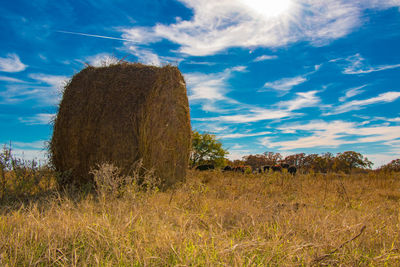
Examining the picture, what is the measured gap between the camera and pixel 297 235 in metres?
3.57

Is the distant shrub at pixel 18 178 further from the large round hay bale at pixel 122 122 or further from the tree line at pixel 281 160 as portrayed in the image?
the tree line at pixel 281 160

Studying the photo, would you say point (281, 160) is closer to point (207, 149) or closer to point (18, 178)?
point (207, 149)

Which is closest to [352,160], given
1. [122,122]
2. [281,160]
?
[281,160]

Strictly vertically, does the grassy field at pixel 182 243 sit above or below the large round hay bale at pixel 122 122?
below

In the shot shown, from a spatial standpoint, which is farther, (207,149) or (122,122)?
(207,149)

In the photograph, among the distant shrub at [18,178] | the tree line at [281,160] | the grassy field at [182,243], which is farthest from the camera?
the tree line at [281,160]

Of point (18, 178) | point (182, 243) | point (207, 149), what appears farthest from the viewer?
point (207, 149)

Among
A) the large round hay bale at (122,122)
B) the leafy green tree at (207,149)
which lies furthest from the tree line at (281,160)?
the large round hay bale at (122,122)

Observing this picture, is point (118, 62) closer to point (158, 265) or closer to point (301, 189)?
point (301, 189)

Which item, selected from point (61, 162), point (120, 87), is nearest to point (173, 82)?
point (120, 87)

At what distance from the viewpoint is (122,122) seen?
7.13 m

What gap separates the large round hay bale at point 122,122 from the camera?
716cm

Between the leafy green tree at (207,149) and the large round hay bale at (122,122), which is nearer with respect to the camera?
the large round hay bale at (122,122)

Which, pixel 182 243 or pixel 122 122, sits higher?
pixel 122 122
